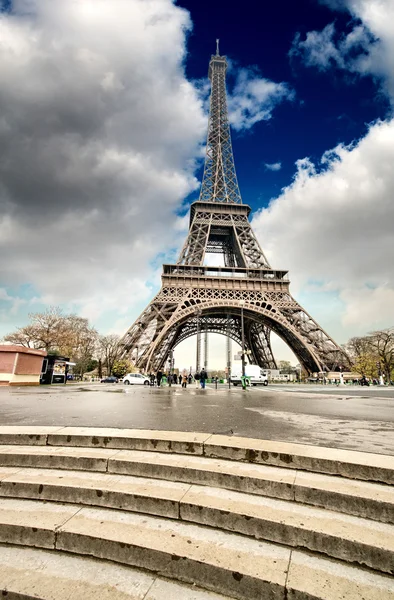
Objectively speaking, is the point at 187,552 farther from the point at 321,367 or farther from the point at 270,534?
the point at 321,367

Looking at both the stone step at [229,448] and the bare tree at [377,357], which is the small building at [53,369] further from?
the bare tree at [377,357]

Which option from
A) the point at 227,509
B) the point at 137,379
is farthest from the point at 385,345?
the point at 227,509

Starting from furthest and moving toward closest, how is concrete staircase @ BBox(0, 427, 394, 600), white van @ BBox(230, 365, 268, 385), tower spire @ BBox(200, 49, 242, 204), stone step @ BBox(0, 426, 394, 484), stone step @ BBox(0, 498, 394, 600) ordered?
tower spire @ BBox(200, 49, 242, 204) → white van @ BBox(230, 365, 268, 385) → stone step @ BBox(0, 426, 394, 484) → concrete staircase @ BBox(0, 427, 394, 600) → stone step @ BBox(0, 498, 394, 600)

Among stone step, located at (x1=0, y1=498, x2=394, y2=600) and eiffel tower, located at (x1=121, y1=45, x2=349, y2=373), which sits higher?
eiffel tower, located at (x1=121, y1=45, x2=349, y2=373)

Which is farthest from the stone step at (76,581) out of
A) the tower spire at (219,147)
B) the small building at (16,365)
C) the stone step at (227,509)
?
the tower spire at (219,147)

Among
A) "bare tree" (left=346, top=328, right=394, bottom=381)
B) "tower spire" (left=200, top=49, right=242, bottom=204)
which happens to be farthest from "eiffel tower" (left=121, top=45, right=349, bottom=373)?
"bare tree" (left=346, top=328, right=394, bottom=381)

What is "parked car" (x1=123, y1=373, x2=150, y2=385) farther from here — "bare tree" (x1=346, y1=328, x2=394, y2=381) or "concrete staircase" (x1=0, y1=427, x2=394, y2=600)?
"bare tree" (x1=346, y1=328, x2=394, y2=381)

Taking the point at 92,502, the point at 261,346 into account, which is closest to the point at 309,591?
the point at 92,502
